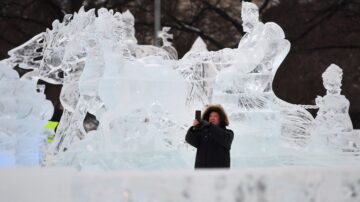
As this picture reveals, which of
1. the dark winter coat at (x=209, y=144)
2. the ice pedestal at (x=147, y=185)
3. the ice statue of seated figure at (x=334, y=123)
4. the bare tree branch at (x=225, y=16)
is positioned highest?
the bare tree branch at (x=225, y=16)

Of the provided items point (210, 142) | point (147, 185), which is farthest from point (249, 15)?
point (147, 185)

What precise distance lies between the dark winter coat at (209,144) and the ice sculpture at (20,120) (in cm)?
378

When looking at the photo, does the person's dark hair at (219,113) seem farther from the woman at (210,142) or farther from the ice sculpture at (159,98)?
the ice sculpture at (159,98)

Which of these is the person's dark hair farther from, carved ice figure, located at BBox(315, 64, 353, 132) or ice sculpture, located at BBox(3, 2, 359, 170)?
carved ice figure, located at BBox(315, 64, 353, 132)

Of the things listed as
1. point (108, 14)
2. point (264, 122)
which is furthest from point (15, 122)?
point (264, 122)

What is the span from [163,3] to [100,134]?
13509 millimetres

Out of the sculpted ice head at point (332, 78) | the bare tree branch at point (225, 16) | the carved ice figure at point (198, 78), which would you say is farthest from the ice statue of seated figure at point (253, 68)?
the bare tree branch at point (225, 16)

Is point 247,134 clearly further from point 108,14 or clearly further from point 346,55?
point 346,55

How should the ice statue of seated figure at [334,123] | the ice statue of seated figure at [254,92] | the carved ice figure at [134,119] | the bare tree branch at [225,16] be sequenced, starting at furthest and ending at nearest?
the bare tree branch at [225,16] → the ice statue of seated figure at [334,123] → the ice statue of seated figure at [254,92] → the carved ice figure at [134,119]

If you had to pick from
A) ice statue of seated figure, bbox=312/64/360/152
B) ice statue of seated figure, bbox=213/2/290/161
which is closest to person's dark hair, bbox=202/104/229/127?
ice statue of seated figure, bbox=213/2/290/161

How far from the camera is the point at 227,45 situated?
20.6m

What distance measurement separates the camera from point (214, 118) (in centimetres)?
562

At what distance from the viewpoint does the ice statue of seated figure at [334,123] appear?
352 inches

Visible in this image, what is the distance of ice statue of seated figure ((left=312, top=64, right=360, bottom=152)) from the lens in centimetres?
893
